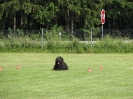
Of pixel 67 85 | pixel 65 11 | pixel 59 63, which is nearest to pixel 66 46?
pixel 59 63

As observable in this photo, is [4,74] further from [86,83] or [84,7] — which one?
[84,7]

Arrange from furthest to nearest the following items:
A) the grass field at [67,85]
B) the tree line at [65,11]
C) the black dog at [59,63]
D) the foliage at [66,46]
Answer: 1. the tree line at [65,11]
2. the foliage at [66,46]
3. the black dog at [59,63]
4. the grass field at [67,85]

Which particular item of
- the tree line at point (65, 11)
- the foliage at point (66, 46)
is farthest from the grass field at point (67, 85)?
the tree line at point (65, 11)

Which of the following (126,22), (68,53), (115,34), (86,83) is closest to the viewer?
(86,83)

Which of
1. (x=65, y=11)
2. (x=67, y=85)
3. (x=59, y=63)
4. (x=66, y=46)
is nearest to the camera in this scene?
(x=67, y=85)

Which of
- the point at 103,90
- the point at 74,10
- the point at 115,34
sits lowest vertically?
the point at 103,90

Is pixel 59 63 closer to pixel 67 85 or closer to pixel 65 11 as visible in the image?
pixel 67 85

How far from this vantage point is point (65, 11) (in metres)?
45.9

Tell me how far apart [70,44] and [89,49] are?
135 centimetres

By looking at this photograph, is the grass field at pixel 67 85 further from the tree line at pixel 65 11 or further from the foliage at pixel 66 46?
the tree line at pixel 65 11

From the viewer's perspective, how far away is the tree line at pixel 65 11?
4269 cm

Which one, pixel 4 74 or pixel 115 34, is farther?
pixel 115 34

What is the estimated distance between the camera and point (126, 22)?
5003cm

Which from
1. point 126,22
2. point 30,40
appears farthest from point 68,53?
point 126,22
